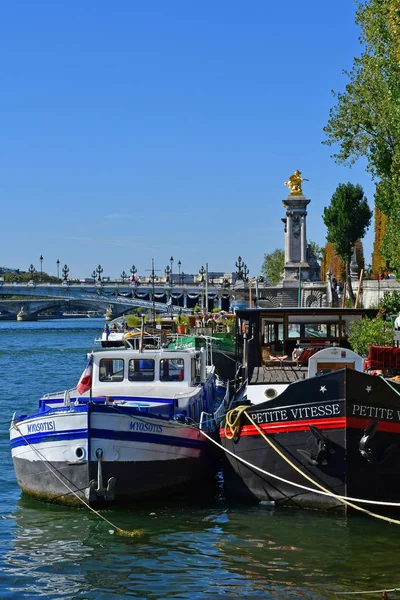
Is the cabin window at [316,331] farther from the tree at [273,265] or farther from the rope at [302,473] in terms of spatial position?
the tree at [273,265]

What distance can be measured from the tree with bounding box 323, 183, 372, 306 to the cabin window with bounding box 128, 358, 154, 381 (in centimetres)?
4960

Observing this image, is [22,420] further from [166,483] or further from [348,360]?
[348,360]

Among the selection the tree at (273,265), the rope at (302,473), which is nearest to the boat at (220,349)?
the rope at (302,473)

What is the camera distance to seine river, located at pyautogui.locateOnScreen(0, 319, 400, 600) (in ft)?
44.9

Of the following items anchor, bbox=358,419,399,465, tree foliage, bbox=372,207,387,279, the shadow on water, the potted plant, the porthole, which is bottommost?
the shadow on water

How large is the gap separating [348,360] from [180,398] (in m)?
3.52

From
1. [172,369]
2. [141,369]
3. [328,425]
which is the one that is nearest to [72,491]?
[141,369]

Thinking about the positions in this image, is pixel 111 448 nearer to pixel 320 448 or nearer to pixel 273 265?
pixel 320 448

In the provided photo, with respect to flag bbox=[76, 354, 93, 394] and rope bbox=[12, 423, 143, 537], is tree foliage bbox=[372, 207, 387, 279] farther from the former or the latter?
rope bbox=[12, 423, 143, 537]

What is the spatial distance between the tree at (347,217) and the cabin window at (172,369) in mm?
49124

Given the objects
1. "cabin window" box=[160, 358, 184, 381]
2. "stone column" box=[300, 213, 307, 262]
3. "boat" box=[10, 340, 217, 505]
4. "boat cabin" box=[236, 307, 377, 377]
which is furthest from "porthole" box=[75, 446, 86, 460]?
"stone column" box=[300, 213, 307, 262]

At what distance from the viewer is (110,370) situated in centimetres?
2167

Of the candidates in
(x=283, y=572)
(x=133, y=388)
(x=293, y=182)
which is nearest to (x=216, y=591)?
(x=283, y=572)

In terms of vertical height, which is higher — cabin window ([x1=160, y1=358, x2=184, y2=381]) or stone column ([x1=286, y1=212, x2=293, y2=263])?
stone column ([x1=286, y1=212, x2=293, y2=263])
